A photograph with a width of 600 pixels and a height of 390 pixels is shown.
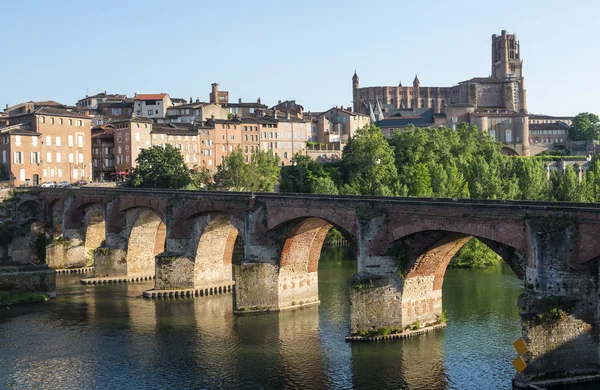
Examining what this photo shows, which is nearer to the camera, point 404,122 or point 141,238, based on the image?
point 141,238

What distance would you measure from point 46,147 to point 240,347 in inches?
2565

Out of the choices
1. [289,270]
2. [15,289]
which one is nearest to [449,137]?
[289,270]

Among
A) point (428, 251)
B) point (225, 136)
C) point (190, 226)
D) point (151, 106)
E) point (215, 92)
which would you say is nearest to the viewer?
point (428, 251)

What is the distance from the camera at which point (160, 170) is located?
310 ft

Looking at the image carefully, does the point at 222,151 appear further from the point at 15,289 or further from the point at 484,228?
the point at 484,228

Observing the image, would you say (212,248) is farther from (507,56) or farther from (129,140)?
(507,56)

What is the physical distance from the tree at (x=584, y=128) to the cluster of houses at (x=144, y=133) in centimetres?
428

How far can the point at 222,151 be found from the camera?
120000 mm

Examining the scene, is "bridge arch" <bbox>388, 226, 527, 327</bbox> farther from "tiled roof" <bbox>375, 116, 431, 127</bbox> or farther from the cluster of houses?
"tiled roof" <bbox>375, 116, 431, 127</bbox>

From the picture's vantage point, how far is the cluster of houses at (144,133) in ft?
309

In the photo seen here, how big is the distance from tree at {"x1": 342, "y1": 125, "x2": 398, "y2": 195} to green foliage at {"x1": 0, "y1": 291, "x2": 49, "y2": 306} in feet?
153

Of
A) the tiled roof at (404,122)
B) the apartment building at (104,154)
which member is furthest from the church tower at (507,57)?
the apartment building at (104,154)

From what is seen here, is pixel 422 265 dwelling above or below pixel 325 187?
below

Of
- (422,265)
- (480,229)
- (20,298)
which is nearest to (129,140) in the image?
(20,298)
